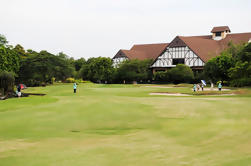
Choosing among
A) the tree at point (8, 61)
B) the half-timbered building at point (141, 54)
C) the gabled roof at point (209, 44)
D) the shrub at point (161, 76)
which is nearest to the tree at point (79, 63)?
the half-timbered building at point (141, 54)

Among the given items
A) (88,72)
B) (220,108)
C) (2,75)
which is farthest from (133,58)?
(220,108)

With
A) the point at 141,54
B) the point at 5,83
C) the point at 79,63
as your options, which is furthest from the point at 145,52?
the point at 5,83

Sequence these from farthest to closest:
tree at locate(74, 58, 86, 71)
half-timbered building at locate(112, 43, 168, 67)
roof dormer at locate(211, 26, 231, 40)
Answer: tree at locate(74, 58, 86, 71) → half-timbered building at locate(112, 43, 168, 67) → roof dormer at locate(211, 26, 231, 40)

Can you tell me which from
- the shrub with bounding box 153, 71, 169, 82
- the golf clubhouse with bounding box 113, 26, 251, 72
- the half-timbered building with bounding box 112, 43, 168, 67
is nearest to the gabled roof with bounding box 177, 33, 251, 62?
the golf clubhouse with bounding box 113, 26, 251, 72

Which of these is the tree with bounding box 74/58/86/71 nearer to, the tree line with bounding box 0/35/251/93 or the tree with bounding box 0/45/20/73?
Result: the tree line with bounding box 0/35/251/93

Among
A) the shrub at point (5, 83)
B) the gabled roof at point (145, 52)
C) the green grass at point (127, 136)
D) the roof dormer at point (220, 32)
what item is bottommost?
the green grass at point (127, 136)

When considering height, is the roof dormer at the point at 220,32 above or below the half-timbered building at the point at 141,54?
above

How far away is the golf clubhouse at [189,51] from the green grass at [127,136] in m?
57.7

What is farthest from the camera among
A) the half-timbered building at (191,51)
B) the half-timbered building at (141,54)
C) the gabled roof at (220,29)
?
the half-timbered building at (141,54)

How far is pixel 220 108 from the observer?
18922 millimetres

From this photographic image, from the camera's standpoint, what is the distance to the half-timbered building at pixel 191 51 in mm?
74875

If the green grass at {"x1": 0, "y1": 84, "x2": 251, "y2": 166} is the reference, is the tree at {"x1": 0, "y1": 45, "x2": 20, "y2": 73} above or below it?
above

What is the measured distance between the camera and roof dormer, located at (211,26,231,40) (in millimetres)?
87625

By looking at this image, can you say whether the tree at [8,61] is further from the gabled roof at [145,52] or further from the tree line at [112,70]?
the gabled roof at [145,52]
